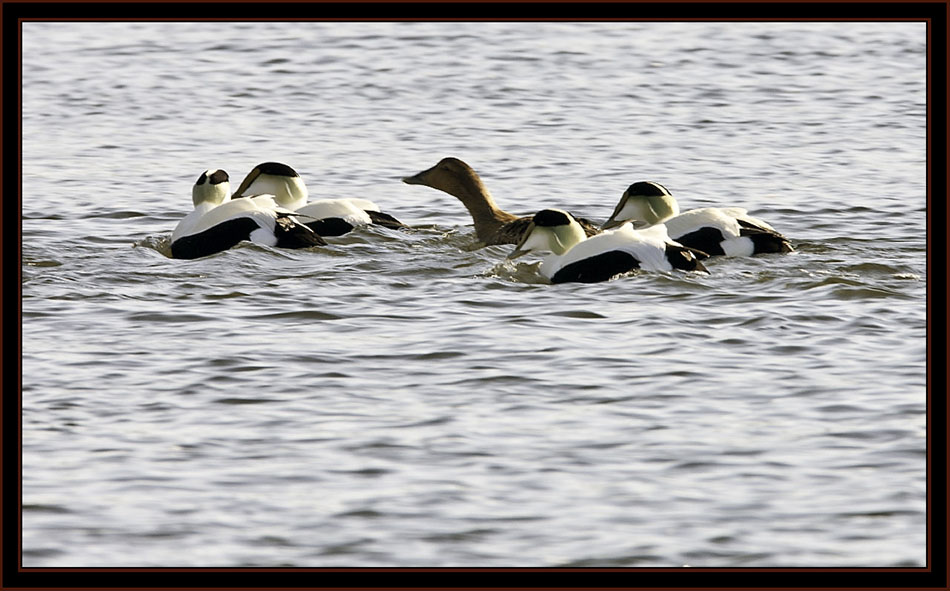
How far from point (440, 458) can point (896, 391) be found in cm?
238

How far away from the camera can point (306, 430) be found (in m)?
7.39

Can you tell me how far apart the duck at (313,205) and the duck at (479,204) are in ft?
1.87

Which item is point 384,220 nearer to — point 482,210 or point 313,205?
point 313,205

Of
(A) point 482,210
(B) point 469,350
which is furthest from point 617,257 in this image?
(A) point 482,210

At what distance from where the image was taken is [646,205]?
12.0 meters

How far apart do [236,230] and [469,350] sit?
3160mm

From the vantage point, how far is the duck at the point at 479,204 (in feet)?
39.3

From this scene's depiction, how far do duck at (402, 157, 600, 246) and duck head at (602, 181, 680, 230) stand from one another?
0.26 meters

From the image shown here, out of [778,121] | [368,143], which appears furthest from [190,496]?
[778,121]

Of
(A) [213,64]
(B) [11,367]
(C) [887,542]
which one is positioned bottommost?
(C) [887,542]

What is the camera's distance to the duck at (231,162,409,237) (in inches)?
475

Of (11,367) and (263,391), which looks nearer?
(11,367)

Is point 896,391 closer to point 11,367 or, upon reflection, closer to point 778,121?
point 11,367

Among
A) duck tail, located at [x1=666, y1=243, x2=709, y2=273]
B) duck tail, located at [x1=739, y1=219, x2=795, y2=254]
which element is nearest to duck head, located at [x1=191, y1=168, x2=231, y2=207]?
duck tail, located at [x1=666, y1=243, x2=709, y2=273]
